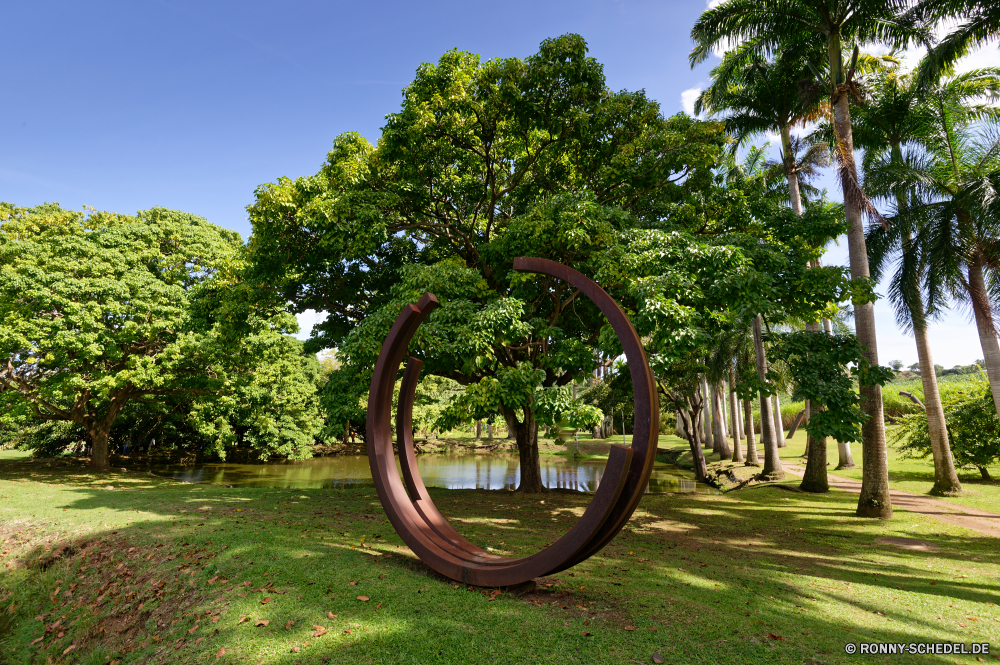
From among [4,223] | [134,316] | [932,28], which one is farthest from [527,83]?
[4,223]

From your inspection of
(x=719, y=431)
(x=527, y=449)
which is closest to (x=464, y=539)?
(x=527, y=449)

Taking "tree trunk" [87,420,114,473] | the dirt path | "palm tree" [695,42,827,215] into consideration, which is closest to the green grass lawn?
the dirt path

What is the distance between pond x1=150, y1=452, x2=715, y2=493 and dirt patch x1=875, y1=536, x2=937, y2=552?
858cm

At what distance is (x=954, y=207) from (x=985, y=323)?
3.15m

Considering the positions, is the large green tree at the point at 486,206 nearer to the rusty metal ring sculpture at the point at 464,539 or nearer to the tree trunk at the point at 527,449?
the rusty metal ring sculpture at the point at 464,539

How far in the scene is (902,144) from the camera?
1530 centimetres

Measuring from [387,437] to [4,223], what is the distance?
2858 cm

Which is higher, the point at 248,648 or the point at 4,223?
the point at 4,223

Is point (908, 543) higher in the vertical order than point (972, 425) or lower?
lower

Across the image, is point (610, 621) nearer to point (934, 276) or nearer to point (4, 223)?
point (934, 276)

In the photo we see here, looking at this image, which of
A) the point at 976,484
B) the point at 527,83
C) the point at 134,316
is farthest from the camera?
the point at 134,316

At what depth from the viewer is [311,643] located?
4.78 metres

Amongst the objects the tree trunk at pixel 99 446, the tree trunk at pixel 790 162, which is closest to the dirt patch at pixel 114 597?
the tree trunk at pixel 99 446

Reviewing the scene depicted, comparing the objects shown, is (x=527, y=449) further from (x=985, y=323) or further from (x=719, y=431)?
(x=719, y=431)
